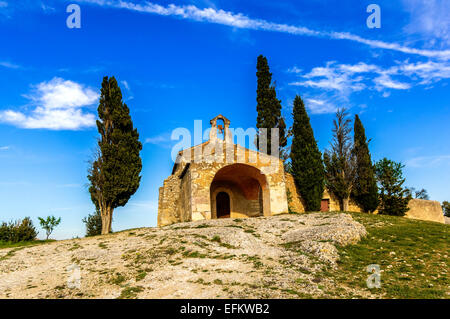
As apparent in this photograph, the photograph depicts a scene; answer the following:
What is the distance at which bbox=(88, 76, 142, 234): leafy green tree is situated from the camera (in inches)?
827

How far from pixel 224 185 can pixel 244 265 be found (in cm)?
1419

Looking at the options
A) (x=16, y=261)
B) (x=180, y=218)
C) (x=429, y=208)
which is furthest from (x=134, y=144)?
(x=429, y=208)

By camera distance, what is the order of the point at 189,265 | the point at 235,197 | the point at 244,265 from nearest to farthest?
the point at 244,265
the point at 189,265
the point at 235,197

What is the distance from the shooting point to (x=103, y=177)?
2119 cm

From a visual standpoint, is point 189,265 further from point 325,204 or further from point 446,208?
A: point 446,208

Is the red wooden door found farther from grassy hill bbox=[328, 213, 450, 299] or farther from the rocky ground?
→ grassy hill bbox=[328, 213, 450, 299]

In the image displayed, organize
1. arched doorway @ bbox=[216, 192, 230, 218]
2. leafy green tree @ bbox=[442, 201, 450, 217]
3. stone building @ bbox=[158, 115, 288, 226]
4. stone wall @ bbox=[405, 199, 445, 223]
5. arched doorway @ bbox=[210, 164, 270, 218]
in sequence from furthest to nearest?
leafy green tree @ bbox=[442, 201, 450, 217]
stone wall @ bbox=[405, 199, 445, 223]
arched doorway @ bbox=[216, 192, 230, 218]
arched doorway @ bbox=[210, 164, 270, 218]
stone building @ bbox=[158, 115, 288, 226]

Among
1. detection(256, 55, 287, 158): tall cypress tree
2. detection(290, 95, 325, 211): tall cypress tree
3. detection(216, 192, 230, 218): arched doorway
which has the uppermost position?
detection(256, 55, 287, 158): tall cypress tree

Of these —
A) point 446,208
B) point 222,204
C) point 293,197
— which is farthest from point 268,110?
point 446,208

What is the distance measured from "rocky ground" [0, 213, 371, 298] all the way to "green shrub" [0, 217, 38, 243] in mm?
6282

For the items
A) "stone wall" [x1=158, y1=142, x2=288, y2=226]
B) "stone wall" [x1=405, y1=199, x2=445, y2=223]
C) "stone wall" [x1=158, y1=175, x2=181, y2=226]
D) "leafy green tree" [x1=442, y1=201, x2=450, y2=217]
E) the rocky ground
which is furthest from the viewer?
"leafy green tree" [x1=442, y1=201, x2=450, y2=217]

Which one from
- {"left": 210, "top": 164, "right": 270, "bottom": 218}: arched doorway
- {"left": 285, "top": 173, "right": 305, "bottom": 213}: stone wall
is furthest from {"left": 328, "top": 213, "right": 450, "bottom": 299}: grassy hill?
{"left": 285, "top": 173, "right": 305, "bottom": 213}: stone wall

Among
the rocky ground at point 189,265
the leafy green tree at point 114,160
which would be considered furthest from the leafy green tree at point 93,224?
the rocky ground at point 189,265

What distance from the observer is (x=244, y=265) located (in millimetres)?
8805
